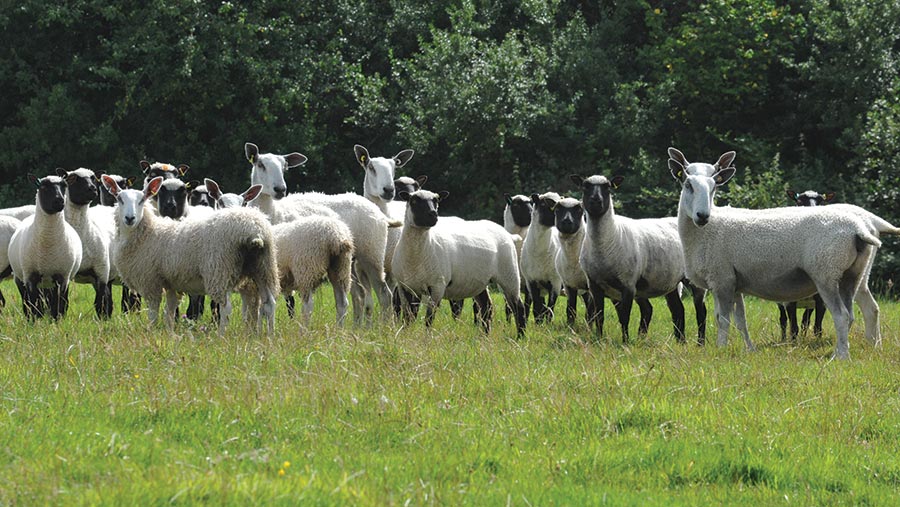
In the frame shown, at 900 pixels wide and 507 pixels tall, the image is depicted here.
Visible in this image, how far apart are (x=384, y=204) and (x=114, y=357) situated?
6774mm

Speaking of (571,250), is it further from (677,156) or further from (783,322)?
(783,322)

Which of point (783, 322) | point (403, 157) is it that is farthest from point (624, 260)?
point (403, 157)

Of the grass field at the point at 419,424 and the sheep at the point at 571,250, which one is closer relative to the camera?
the grass field at the point at 419,424

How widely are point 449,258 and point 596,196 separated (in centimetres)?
178

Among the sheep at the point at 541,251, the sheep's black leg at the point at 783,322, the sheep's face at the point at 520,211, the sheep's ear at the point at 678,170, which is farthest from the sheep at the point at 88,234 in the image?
the sheep's black leg at the point at 783,322

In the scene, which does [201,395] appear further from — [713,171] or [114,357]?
[713,171]

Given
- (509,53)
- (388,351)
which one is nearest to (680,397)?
(388,351)

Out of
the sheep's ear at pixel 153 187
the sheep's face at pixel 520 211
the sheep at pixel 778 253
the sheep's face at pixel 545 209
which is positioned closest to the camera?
the sheep at pixel 778 253

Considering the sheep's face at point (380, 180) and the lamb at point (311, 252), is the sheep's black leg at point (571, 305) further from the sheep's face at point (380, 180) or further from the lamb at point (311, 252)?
the lamb at point (311, 252)

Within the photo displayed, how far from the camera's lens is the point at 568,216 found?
12.6 metres

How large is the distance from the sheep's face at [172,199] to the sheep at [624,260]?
424 centimetres

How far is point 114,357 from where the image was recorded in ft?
26.6

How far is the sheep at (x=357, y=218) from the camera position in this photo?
1262 centimetres

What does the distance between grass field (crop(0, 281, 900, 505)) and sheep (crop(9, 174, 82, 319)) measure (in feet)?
7.64
